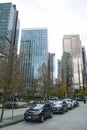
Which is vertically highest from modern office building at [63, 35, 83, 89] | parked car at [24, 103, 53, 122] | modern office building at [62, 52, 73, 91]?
modern office building at [63, 35, 83, 89]

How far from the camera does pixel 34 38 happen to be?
563 ft

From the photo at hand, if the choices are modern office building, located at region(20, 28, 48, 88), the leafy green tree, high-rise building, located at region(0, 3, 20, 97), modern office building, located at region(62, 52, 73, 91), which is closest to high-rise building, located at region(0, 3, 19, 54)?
high-rise building, located at region(0, 3, 20, 97)

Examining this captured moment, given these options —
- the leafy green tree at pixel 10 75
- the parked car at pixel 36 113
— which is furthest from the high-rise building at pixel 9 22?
the parked car at pixel 36 113

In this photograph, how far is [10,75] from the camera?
16.6 m

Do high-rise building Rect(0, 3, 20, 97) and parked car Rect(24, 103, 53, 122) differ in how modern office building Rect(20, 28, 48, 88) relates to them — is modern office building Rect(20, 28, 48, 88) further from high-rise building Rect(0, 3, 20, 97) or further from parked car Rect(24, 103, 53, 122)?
parked car Rect(24, 103, 53, 122)

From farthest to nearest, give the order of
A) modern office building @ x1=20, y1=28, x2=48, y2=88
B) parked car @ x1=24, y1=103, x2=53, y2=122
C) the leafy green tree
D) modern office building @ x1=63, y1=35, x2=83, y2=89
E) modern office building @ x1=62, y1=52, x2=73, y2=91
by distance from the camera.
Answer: modern office building @ x1=20, y1=28, x2=48, y2=88
modern office building @ x1=63, y1=35, x2=83, y2=89
modern office building @ x1=62, y1=52, x2=73, y2=91
parked car @ x1=24, y1=103, x2=53, y2=122
the leafy green tree

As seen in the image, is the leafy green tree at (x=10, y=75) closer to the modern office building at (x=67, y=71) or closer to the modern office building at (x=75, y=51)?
the modern office building at (x=67, y=71)

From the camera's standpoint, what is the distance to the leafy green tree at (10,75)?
16.2m

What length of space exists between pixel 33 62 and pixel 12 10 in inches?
1872

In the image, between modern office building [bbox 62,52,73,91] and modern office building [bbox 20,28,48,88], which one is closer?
modern office building [bbox 62,52,73,91]

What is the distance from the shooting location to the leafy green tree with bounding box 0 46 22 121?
16234 mm

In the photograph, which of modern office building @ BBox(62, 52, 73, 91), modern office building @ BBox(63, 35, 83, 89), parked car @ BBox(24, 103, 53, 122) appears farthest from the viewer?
modern office building @ BBox(63, 35, 83, 89)

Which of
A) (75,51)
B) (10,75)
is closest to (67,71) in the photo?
(10,75)

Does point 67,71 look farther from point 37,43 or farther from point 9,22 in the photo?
point 37,43
